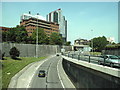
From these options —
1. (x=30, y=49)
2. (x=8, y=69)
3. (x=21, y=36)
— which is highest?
(x=21, y=36)

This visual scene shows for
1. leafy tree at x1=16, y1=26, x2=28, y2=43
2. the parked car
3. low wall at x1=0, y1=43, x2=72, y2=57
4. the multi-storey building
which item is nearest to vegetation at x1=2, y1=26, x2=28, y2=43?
leafy tree at x1=16, y1=26, x2=28, y2=43

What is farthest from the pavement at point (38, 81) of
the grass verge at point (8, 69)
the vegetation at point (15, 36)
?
the vegetation at point (15, 36)

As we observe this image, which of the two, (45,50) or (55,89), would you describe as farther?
(45,50)

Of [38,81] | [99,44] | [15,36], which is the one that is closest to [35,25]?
[15,36]

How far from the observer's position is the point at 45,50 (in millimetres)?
89375

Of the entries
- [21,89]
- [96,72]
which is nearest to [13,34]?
[21,89]

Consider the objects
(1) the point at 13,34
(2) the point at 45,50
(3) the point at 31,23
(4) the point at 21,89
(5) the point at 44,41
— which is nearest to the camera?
(4) the point at 21,89

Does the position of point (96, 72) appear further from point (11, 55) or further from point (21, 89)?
point (11, 55)

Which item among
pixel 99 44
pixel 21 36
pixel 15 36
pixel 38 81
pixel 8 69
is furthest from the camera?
pixel 15 36

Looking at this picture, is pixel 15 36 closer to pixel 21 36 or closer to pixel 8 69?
pixel 21 36

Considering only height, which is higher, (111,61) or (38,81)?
(111,61)

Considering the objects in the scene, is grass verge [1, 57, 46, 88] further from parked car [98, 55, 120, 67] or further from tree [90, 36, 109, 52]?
tree [90, 36, 109, 52]

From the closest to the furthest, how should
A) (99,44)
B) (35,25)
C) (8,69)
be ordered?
1. (8,69)
2. (99,44)
3. (35,25)

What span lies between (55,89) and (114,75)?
44.6 ft
